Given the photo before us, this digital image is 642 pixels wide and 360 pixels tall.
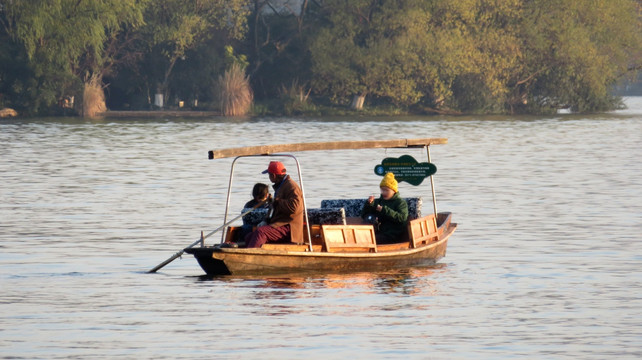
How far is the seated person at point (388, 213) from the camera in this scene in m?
21.0

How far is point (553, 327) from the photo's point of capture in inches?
631

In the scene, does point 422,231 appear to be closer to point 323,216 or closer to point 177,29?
point 323,216

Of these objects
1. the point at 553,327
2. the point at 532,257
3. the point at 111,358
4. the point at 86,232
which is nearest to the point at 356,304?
the point at 553,327

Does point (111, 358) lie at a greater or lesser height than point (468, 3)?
lesser

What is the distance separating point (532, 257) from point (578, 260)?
819mm

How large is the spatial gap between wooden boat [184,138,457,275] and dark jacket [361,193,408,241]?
16cm

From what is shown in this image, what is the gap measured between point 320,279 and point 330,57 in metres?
65.2

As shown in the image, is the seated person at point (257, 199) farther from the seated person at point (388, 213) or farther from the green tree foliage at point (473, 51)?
the green tree foliage at point (473, 51)

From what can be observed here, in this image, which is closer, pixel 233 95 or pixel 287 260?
pixel 287 260

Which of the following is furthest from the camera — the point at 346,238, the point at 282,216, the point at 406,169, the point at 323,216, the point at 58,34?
the point at 58,34

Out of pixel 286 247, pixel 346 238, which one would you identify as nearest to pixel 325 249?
pixel 346 238

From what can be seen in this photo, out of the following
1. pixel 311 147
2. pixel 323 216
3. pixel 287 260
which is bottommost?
pixel 287 260

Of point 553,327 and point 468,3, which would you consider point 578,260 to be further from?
point 468,3

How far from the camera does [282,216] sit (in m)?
19.8
